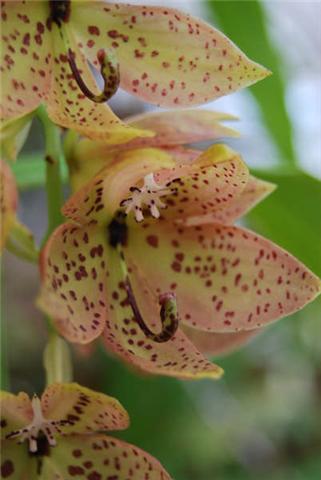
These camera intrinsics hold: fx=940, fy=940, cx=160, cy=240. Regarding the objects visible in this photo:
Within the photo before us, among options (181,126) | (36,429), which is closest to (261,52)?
(181,126)

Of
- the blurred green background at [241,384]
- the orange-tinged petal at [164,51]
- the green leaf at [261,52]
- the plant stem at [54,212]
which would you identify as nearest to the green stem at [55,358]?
the plant stem at [54,212]

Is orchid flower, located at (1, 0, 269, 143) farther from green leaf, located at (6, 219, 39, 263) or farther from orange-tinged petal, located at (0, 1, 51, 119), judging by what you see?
green leaf, located at (6, 219, 39, 263)

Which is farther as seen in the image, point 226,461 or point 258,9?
point 226,461

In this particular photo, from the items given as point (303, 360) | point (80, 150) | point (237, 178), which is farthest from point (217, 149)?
point (303, 360)

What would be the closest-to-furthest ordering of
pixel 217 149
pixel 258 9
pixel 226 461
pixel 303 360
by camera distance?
1. pixel 217 149
2. pixel 258 9
3. pixel 226 461
4. pixel 303 360

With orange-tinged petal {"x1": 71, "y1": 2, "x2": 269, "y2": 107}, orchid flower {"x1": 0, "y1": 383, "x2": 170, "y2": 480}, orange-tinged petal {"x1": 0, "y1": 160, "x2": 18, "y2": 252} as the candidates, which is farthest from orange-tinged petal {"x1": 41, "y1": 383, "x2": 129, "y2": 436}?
orange-tinged petal {"x1": 71, "y1": 2, "x2": 269, "y2": 107}

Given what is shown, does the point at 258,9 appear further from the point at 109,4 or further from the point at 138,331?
the point at 138,331

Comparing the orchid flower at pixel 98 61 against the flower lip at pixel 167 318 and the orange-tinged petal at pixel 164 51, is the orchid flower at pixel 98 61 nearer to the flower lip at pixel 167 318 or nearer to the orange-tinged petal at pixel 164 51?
the orange-tinged petal at pixel 164 51

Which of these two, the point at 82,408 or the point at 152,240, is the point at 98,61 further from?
the point at 82,408
